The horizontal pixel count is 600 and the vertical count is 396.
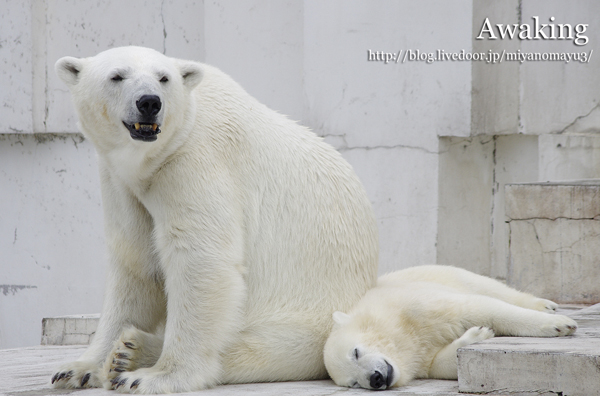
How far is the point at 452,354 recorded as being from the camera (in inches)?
117

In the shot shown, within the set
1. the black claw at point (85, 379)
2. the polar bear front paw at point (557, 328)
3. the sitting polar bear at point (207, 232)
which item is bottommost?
the black claw at point (85, 379)

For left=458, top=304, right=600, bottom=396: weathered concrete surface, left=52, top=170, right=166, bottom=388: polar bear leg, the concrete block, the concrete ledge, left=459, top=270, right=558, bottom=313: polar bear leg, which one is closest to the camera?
left=458, top=304, right=600, bottom=396: weathered concrete surface

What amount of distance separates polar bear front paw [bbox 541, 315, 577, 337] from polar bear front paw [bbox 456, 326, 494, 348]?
244 mm

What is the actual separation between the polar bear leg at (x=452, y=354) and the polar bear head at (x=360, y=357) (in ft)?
0.88

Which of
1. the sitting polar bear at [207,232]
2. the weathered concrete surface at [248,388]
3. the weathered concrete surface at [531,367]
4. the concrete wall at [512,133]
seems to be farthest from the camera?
the concrete wall at [512,133]

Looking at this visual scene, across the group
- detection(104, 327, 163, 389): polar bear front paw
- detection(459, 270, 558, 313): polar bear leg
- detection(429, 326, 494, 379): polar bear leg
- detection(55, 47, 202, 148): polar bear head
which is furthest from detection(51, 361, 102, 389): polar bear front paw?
detection(459, 270, 558, 313): polar bear leg

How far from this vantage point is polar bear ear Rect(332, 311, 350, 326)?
2.99 meters

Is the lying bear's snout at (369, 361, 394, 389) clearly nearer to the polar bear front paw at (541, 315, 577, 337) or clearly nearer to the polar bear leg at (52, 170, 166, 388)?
the polar bear front paw at (541, 315, 577, 337)

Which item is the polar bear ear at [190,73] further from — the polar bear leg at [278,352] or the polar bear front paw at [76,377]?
the polar bear front paw at [76,377]

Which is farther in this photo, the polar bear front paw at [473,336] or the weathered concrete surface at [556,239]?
the weathered concrete surface at [556,239]

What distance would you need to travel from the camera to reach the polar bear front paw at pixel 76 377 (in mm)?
3043

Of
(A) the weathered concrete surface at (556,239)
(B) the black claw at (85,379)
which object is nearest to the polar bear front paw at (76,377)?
(B) the black claw at (85,379)

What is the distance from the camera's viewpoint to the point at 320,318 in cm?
313

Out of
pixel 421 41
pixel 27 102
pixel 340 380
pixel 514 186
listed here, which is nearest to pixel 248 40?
pixel 421 41
